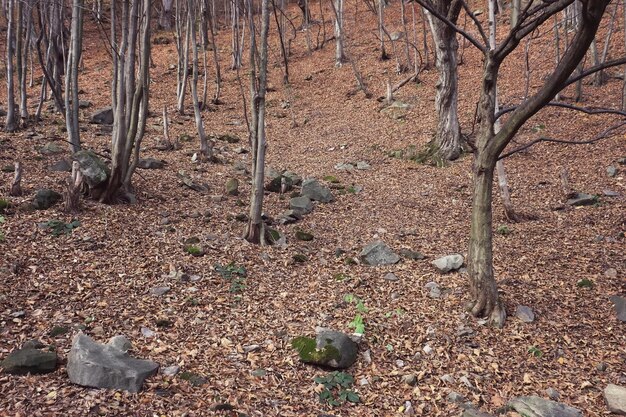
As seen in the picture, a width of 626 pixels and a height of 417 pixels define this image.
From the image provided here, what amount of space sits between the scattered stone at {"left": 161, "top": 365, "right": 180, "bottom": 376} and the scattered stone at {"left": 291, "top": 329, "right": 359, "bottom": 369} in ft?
3.74

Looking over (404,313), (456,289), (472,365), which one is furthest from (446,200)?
(472,365)

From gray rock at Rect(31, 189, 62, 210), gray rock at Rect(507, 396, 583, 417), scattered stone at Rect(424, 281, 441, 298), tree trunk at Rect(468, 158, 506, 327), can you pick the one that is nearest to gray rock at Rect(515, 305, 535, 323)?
tree trunk at Rect(468, 158, 506, 327)

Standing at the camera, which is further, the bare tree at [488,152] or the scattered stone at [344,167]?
the scattered stone at [344,167]

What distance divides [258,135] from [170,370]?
3.57 m

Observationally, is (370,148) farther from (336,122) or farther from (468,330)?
(468,330)

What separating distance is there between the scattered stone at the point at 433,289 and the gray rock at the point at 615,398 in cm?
194

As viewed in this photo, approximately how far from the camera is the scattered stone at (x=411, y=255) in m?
6.43

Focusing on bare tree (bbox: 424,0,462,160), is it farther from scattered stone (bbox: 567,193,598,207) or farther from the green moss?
the green moss

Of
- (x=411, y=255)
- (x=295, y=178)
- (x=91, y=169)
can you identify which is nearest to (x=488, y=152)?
(x=411, y=255)

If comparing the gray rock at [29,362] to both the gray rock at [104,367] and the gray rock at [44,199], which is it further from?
the gray rock at [44,199]

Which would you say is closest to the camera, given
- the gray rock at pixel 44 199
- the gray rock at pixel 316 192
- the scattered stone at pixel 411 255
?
the gray rock at pixel 44 199

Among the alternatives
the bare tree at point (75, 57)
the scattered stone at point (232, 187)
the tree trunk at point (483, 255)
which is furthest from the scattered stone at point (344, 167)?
the tree trunk at point (483, 255)

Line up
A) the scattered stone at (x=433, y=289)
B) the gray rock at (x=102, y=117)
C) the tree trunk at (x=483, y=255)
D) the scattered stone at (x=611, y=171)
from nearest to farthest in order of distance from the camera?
the tree trunk at (x=483, y=255) → the scattered stone at (x=433, y=289) → the scattered stone at (x=611, y=171) → the gray rock at (x=102, y=117)

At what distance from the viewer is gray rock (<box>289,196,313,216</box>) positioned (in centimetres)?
808
